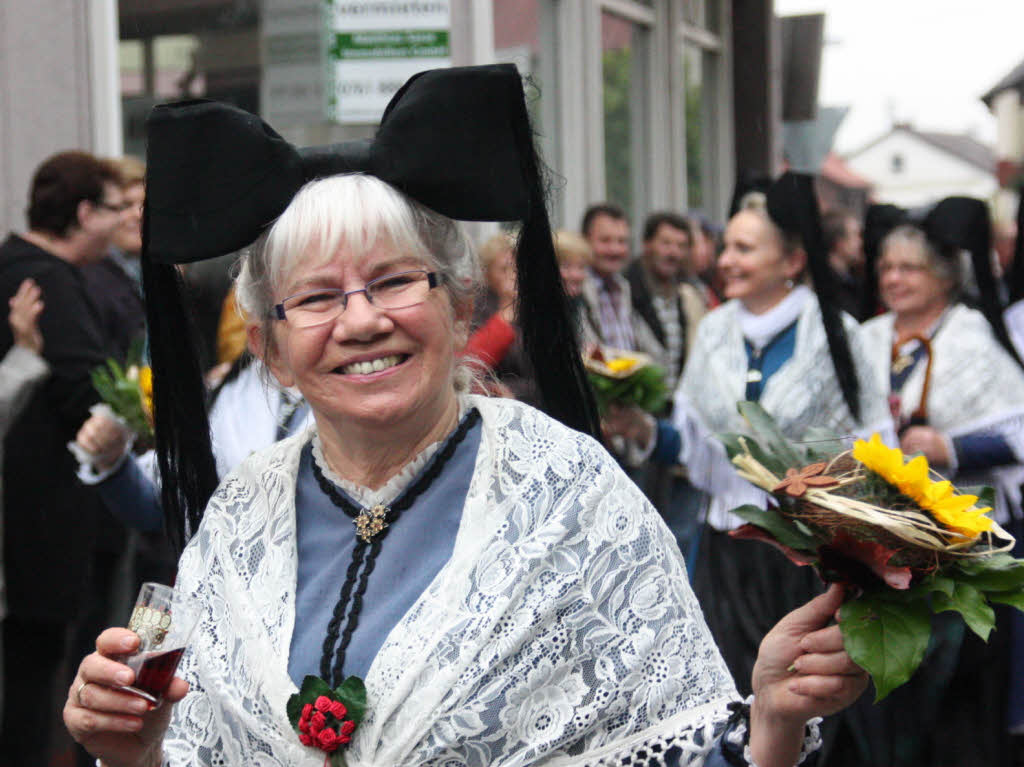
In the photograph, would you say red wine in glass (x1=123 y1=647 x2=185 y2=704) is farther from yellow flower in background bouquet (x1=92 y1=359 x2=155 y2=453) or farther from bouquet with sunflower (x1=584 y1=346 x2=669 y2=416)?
bouquet with sunflower (x1=584 y1=346 x2=669 y2=416)

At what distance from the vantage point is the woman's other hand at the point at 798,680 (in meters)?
2.16

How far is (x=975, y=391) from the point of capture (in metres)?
5.75

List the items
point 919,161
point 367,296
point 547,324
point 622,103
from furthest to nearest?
point 919,161 < point 622,103 < point 547,324 < point 367,296

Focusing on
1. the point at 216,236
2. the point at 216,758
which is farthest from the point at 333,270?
the point at 216,758

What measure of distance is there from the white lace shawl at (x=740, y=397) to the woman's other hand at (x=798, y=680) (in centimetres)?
305

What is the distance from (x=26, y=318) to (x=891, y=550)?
3.63 meters

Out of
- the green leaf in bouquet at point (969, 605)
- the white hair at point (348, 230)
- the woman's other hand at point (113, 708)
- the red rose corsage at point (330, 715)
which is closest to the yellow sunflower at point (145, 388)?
the white hair at point (348, 230)

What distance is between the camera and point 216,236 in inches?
97.6

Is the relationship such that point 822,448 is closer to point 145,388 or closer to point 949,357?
point 145,388

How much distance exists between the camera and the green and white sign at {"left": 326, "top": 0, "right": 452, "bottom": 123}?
7738 millimetres

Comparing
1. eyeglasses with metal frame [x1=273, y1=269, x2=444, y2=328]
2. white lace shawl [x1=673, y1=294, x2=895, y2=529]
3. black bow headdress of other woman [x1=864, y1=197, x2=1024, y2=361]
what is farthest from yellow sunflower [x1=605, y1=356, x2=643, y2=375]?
eyeglasses with metal frame [x1=273, y1=269, x2=444, y2=328]

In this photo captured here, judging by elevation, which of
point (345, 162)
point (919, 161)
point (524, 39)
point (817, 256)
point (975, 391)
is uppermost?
point (524, 39)

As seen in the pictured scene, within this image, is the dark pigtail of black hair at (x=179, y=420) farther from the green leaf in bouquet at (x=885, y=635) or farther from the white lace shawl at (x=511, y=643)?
the green leaf in bouquet at (x=885, y=635)

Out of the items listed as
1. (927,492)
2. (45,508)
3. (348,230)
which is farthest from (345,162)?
(45,508)
